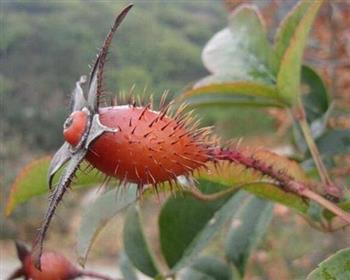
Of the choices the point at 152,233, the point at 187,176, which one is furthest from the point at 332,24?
the point at 152,233

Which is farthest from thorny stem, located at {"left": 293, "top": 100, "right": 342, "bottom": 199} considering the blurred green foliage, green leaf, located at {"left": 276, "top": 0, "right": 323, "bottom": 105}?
the blurred green foliage

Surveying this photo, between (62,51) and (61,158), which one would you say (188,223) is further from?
(62,51)

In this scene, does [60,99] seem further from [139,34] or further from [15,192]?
[15,192]

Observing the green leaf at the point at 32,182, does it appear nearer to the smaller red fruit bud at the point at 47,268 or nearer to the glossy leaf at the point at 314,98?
the smaller red fruit bud at the point at 47,268

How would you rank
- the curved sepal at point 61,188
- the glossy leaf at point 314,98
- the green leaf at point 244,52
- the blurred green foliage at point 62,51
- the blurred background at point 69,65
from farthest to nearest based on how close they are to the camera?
1. the blurred green foliage at point 62,51
2. the blurred background at point 69,65
3. the glossy leaf at point 314,98
4. the green leaf at point 244,52
5. the curved sepal at point 61,188

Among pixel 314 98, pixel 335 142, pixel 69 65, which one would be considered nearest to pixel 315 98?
pixel 314 98

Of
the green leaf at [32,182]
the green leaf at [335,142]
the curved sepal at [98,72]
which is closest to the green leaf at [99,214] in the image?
the green leaf at [32,182]

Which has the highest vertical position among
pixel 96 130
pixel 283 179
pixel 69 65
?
pixel 96 130
